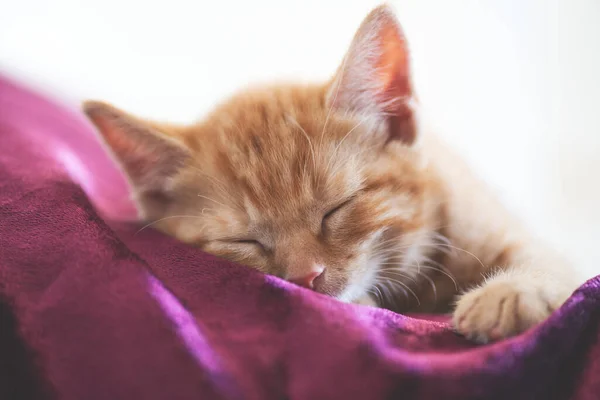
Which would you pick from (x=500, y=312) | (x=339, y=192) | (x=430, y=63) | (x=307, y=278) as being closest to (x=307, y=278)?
(x=307, y=278)

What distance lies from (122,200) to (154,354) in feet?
2.82

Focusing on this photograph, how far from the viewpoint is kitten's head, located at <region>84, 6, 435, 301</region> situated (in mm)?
938

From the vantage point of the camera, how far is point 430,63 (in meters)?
1.77

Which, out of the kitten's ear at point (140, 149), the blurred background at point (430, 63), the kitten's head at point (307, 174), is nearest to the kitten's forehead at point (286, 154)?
the kitten's head at point (307, 174)

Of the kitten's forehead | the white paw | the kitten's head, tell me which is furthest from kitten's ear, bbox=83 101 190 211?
the white paw

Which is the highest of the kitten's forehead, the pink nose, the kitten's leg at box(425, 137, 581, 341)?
the kitten's forehead

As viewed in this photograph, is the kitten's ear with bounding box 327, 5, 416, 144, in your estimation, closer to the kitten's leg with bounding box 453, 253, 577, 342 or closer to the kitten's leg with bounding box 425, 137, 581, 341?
the kitten's leg with bounding box 425, 137, 581, 341

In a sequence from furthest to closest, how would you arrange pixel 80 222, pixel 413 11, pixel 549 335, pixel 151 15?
1. pixel 151 15
2. pixel 413 11
3. pixel 80 222
4. pixel 549 335

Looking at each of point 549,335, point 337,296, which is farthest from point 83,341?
point 549,335

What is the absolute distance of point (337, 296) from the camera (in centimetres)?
91

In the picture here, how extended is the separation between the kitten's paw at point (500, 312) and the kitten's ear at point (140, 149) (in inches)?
25.2

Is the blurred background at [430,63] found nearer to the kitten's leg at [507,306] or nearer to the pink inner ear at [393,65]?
the pink inner ear at [393,65]

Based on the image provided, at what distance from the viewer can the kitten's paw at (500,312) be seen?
70cm

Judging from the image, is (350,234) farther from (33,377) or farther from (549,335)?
(33,377)
